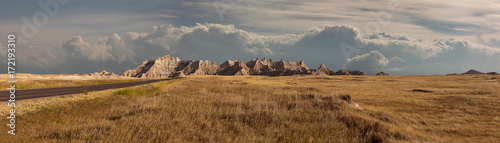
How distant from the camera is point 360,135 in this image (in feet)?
27.4

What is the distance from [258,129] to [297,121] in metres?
2.08

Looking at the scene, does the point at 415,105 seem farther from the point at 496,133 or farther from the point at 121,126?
the point at 121,126

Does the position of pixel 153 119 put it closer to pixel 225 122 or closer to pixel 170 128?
pixel 170 128

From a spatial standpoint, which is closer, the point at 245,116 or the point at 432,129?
the point at 245,116

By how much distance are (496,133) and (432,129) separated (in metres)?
2.38

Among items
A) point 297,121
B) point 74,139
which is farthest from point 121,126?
point 297,121

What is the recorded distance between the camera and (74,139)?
19.4 ft

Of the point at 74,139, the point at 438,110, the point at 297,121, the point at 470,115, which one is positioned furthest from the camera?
the point at 438,110

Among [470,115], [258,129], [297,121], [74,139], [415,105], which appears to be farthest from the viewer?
[415,105]

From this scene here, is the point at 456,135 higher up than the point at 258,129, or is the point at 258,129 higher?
the point at 258,129

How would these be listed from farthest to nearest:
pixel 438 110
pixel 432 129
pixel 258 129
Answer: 1. pixel 438 110
2. pixel 432 129
3. pixel 258 129

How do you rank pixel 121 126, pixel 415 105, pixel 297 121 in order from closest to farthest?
pixel 121 126, pixel 297 121, pixel 415 105

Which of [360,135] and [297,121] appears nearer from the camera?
[360,135]

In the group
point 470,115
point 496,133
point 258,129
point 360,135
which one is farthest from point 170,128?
point 470,115
